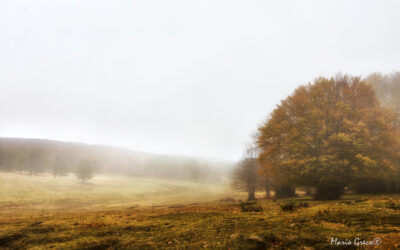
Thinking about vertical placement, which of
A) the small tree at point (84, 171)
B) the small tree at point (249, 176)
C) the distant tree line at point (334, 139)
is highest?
the distant tree line at point (334, 139)

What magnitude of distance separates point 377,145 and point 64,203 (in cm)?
4848

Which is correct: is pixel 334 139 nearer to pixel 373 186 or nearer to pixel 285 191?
pixel 373 186

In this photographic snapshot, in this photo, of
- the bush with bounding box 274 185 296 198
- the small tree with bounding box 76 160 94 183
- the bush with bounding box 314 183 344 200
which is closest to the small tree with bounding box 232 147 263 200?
the bush with bounding box 274 185 296 198

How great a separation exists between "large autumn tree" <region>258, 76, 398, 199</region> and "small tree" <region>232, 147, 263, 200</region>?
13106mm

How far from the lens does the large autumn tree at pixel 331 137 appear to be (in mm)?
17219

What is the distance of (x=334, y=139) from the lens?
17.2 meters

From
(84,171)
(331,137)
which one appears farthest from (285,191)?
(84,171)

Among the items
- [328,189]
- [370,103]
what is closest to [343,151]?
[328,189]

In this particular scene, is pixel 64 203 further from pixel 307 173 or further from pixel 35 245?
pixel 307 173

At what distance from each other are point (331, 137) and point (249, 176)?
18.9 m
